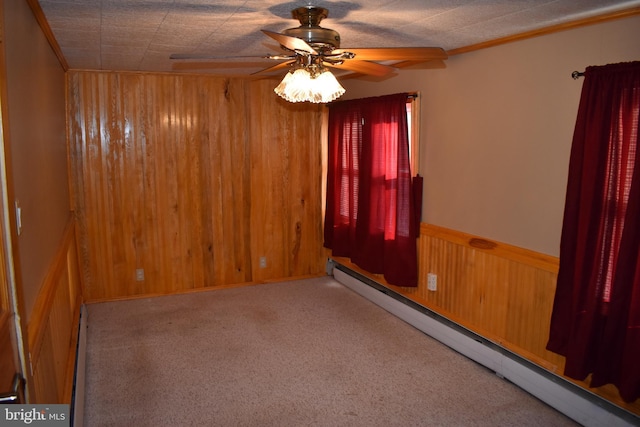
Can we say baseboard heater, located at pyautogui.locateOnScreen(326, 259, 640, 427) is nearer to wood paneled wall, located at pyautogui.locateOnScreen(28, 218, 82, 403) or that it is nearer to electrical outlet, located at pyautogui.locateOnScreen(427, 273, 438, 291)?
electrical outlet, located at pyautogui.locateOnScreen(427, 273, 438, 291)

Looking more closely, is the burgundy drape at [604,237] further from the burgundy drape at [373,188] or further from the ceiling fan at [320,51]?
the burgundy drape at [373,188]

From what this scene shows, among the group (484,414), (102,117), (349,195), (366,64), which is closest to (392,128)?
(349,195)

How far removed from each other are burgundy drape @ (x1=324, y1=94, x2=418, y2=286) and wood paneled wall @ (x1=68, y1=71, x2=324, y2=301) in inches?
19.2

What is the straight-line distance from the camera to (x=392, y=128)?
4184 mm

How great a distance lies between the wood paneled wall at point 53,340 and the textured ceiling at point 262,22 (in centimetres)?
132

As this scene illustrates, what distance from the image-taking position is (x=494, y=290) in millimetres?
3412

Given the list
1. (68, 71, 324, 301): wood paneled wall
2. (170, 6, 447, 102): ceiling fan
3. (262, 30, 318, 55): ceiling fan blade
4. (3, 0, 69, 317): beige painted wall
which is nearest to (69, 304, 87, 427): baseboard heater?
(3, 0, 69, 317): beige painted wall

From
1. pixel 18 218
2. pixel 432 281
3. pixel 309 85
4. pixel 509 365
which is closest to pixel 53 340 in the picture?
pixel 18 218

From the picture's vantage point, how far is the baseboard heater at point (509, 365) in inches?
105

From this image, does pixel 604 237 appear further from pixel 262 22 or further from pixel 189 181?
pixel 189 181

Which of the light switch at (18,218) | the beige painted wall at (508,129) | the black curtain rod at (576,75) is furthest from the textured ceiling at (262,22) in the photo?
the light switch at (18,218)

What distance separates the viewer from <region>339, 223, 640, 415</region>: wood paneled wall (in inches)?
119

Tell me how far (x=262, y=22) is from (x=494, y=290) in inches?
90.6

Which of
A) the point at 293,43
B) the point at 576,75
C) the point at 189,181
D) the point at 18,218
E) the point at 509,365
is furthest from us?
the point at 189,181
